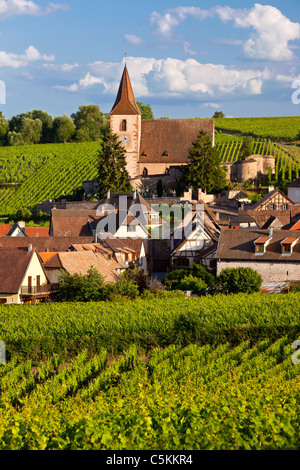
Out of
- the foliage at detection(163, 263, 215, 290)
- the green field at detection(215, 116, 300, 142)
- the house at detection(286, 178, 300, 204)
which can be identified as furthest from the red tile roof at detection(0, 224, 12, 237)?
the green field at detection(215, 116, 300, 142)

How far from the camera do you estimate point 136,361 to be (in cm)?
2572

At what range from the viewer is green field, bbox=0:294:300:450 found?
13789 millimetres

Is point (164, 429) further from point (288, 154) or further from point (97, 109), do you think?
point (97, 109)

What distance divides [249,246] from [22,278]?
48.7 feet

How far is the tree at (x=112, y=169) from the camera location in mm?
67375

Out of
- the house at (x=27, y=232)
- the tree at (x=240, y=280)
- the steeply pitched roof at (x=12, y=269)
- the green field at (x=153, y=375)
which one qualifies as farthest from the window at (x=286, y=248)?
the house at (x=27, y=232)

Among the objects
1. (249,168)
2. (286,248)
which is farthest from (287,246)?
(249,168)

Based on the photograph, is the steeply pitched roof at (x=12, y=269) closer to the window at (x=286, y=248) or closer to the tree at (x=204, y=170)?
the window at (x=286, y=248)

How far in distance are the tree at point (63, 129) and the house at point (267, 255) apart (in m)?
79.1

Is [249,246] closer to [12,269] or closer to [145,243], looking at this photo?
[145,243]

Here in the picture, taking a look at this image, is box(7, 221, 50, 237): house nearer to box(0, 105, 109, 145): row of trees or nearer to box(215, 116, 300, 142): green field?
box(215, 116, 300, 142): green field

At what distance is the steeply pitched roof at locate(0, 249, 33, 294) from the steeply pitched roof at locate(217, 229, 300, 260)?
1236 centimetres

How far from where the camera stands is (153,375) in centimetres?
2220

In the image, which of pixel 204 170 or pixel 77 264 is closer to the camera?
pixel 77 264
